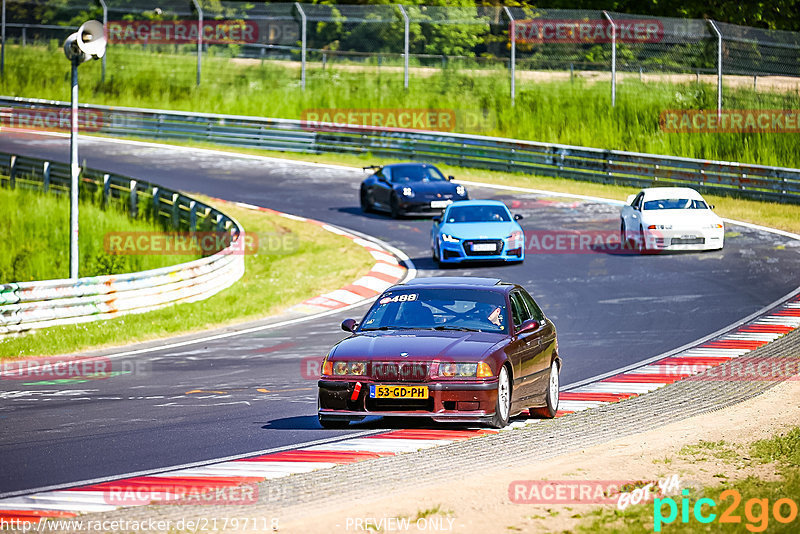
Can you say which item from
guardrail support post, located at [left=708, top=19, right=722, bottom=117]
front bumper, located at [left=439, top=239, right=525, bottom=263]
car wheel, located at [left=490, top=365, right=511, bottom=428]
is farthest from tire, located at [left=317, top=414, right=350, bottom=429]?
guardrail support post, located at [left=708, top=19, right=722, bottom=117]

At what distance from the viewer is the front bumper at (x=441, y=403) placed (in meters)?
10.7

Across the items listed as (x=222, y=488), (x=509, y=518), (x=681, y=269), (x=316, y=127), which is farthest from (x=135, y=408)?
(x=316, y=127)

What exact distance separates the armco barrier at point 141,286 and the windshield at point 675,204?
855 centimetres

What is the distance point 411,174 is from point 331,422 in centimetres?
2032

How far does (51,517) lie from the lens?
799 centimetres

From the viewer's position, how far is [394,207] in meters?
31.1

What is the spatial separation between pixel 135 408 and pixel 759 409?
250 inches

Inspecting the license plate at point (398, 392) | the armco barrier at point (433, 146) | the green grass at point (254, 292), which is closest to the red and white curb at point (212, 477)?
the license plate at point (398, 392)

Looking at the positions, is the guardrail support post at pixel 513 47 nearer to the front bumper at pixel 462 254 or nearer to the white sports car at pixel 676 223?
the white sports car at pixel 676 223

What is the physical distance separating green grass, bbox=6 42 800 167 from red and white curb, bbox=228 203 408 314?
1327 centimetres

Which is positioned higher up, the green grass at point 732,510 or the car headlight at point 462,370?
the car headlight at point 462,370

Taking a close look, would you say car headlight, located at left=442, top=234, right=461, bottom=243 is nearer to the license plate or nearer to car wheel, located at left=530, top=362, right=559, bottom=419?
car wheel, located at left=530, top=362, right=559, bottom=419

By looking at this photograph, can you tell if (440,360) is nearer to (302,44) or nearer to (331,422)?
(331,422)

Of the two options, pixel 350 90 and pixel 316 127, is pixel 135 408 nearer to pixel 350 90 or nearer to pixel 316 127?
pixel 316 127
